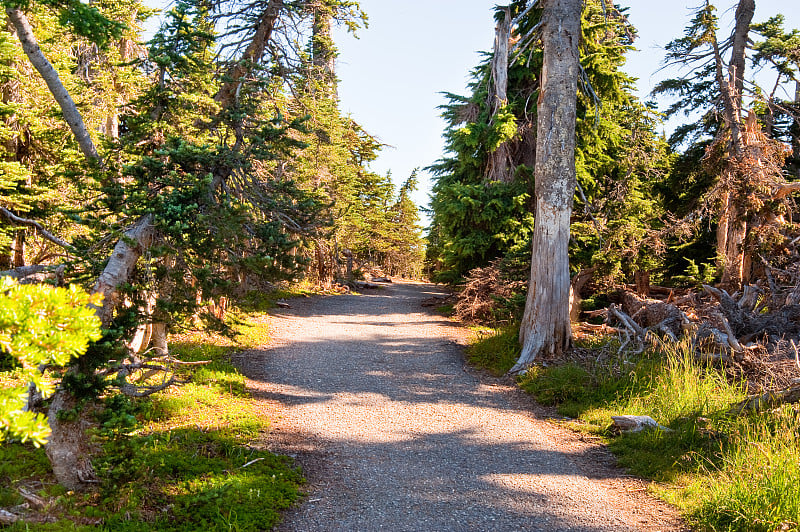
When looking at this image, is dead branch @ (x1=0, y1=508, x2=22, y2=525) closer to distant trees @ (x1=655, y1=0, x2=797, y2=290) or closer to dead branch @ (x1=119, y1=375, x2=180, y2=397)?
dead branch @ (x1=119, y1=375, x2=180, y2=397)

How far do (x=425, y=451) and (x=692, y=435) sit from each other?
299 centimetres

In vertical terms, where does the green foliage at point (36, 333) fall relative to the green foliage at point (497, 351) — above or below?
above

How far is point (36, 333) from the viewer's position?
1.89 m

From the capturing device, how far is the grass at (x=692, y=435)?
3.90 meters

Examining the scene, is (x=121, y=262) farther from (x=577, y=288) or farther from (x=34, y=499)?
(x=577, y=288)

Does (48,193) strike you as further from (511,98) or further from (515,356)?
(511,98)

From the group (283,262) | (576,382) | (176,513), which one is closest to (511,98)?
(576,382)

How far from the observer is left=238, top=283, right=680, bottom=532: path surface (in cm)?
422

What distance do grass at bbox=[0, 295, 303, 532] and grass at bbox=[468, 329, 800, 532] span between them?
366cm

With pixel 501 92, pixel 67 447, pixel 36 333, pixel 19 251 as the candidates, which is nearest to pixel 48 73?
pixel 67 447

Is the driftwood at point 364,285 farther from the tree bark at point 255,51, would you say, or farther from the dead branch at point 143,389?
the dead branch at point 143,389

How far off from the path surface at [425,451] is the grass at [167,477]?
34 cm

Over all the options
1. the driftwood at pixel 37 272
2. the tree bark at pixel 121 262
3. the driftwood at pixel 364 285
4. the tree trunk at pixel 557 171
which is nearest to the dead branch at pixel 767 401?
the tree trunk at pixel 557 171

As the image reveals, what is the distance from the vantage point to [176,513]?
3.98 metres
